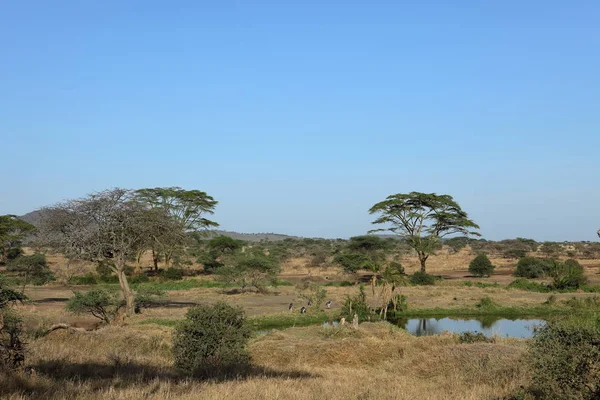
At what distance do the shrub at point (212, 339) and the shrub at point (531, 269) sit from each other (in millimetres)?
45071

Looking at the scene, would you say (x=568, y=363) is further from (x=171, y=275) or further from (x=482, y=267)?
(x=482, y=267)

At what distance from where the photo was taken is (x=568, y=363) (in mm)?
8141

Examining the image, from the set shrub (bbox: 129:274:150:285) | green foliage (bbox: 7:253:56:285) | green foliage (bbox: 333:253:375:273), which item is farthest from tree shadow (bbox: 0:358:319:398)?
green foliage (bbox: 333:253:375:273)

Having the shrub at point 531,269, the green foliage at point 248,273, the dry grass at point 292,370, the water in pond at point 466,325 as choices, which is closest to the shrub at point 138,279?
the green foliage at point 248,273

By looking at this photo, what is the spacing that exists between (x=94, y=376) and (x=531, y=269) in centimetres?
5111

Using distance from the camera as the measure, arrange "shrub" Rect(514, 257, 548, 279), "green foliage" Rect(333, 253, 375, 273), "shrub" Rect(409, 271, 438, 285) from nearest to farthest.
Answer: "shrub" Rect(409, 271, 438, 285) < "shrub" Rect(514, 257, 548, 279) < "green foliage" Rect(333, 253, 375, 273)

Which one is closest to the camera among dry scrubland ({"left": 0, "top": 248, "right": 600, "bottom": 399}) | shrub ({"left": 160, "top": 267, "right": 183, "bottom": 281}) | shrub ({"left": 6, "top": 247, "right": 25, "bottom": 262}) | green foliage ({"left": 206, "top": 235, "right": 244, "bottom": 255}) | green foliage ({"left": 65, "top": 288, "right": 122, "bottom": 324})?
dry scrubland ({"left": 0, "top": 248, "right": 600, "bottom": 399})

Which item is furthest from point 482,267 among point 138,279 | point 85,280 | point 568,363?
point 568,363

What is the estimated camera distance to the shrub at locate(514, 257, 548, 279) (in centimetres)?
5330

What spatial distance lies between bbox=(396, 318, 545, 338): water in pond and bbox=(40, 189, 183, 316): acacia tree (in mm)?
14837

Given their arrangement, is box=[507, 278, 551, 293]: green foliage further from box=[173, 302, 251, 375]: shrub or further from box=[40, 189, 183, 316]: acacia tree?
box=[173, 302, 251, 375]: shrub

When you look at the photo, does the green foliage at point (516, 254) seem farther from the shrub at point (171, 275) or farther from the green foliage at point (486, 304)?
the shrub at point (171, 275)

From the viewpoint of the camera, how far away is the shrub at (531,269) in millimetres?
53300

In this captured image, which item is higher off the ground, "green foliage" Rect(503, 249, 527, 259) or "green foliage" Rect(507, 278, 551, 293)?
"green foliage" Rect(503, 249, 527, 259)
